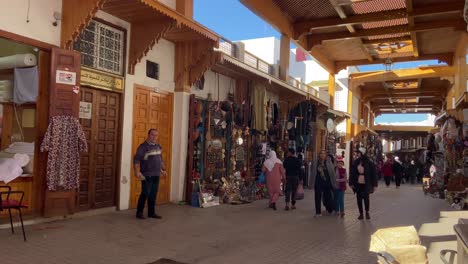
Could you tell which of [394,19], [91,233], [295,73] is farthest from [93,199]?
[295,73]

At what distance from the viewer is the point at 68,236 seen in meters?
6.14

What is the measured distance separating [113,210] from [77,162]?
5.42 ft

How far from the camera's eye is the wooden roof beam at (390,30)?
573 inches

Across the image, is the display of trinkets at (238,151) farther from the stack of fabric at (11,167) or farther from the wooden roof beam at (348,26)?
the stack of fabric at (11,167)

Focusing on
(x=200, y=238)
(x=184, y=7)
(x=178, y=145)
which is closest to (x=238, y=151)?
(x=178, y=145)

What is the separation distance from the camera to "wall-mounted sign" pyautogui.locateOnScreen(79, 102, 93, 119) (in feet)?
25.2

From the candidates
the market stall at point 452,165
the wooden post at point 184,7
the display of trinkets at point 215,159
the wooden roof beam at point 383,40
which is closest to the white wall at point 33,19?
the wooden post at point 184,7

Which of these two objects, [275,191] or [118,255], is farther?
[275,191]

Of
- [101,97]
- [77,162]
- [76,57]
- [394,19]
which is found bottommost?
[77,162]

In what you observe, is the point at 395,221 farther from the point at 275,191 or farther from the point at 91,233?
the point at 91,233

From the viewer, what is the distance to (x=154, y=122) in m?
9.52

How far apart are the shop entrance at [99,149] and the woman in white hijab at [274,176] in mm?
3627

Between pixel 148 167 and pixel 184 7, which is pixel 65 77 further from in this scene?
pixel 184 7

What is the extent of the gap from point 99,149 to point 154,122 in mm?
1687
